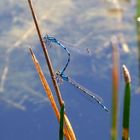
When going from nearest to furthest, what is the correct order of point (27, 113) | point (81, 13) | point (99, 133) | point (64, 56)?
point (99, 133) → point (27, 113) → point (64, 56) → point (81, 13)

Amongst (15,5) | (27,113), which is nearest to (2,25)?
(15,5)

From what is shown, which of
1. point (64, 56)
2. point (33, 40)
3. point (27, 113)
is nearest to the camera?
point (27, 113)

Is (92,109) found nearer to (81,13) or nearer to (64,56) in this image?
(64,56)

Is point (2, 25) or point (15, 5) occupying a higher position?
point (15, 5)

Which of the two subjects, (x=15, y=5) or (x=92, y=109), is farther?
(x=15, y=5)

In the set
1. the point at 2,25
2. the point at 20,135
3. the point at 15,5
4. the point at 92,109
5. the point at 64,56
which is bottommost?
the point at 20,135

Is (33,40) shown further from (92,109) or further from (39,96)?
(92,109)

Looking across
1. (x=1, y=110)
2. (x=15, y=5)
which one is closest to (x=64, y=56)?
(x=1, y=110)
